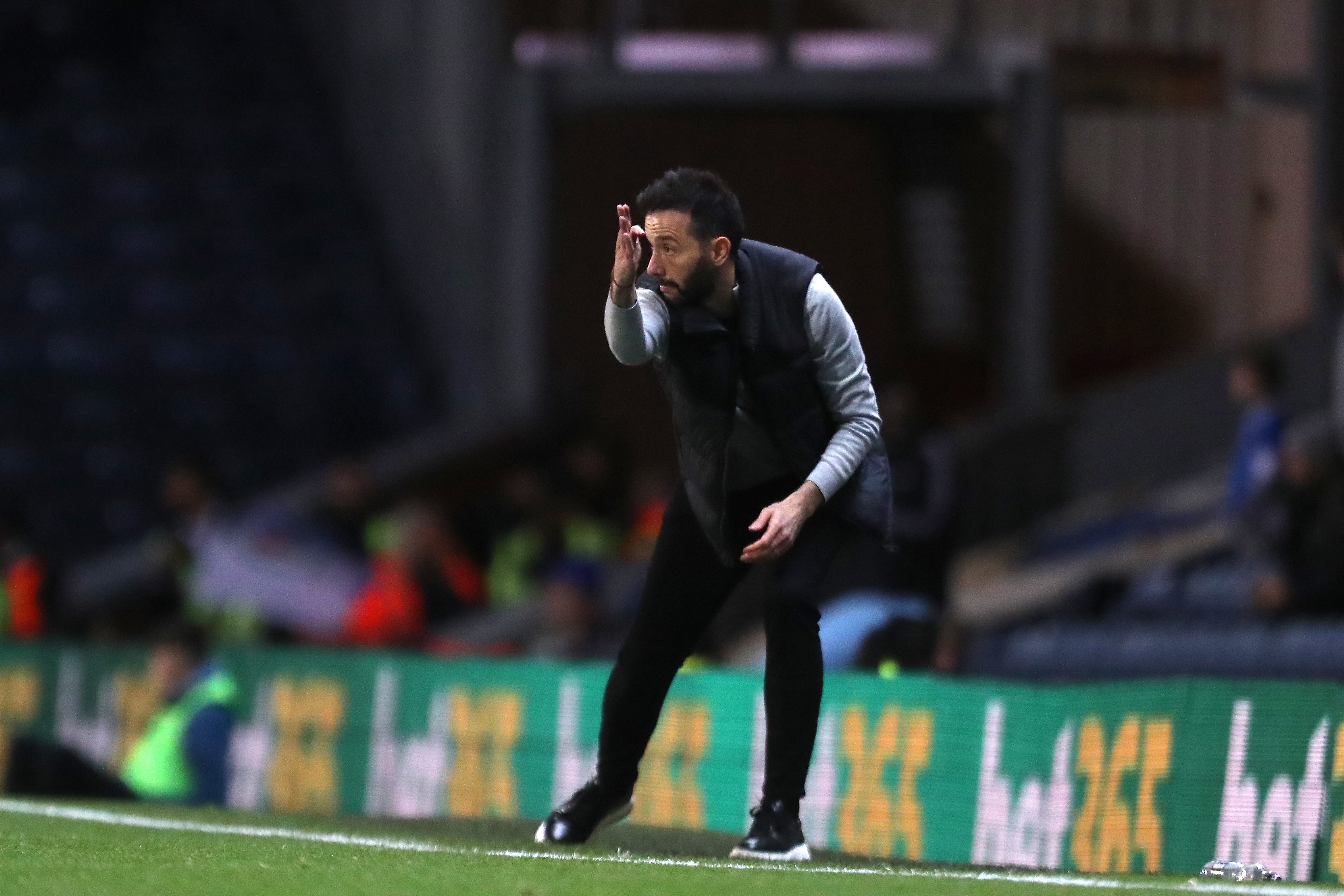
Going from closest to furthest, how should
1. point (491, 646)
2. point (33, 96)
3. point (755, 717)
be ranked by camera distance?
point (755, 717)
point (491, 646)
point (33, 96)

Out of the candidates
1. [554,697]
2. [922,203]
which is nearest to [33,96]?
[922,203]

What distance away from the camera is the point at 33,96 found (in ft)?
67.3

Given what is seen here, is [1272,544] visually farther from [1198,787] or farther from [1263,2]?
[1263,2]

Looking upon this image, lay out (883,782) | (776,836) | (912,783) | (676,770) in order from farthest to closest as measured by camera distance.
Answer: (676,770) < (883,782) < (912,783) < (776,836)

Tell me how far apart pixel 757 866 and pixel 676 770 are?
3.75 meters

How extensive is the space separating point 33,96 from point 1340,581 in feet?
45.8

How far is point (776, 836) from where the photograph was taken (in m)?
5.57

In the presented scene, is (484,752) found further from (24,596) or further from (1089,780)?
(24,596)

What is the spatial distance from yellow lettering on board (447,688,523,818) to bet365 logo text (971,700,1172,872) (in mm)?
2984

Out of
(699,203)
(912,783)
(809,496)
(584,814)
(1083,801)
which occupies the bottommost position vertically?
(912,783)

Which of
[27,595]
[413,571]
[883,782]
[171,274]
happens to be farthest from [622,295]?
[171,274]

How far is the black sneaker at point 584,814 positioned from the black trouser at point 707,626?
33 mm

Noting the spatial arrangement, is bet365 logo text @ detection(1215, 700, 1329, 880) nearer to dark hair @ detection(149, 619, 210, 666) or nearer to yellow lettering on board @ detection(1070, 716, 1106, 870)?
yellow lettering on board @ detection(1070, 716, 1106, 870)

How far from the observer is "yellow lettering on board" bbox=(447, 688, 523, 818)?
9.99 metres
